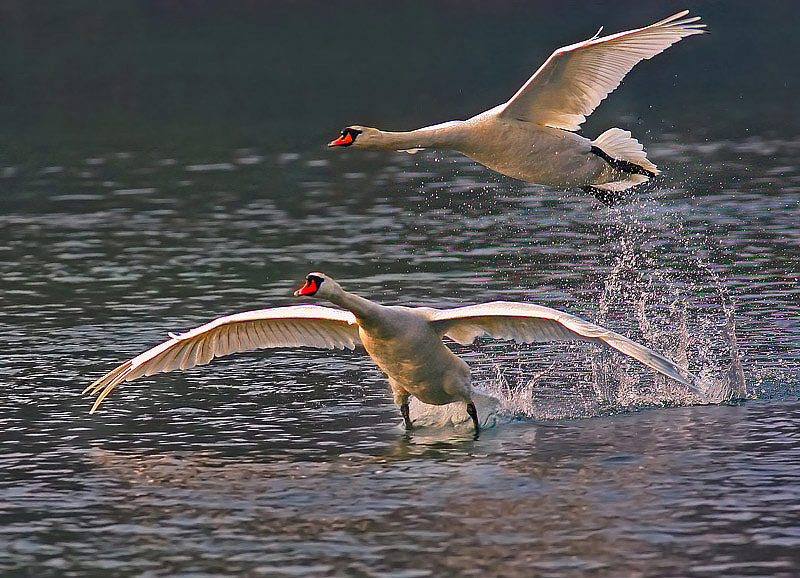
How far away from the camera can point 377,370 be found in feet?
75.1

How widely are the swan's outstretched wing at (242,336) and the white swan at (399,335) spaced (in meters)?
0.01

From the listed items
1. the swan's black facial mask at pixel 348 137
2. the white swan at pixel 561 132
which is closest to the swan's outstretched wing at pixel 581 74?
the white swan at pixel 561 132

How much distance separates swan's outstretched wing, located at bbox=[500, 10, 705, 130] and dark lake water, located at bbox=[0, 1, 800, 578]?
3.36 metres

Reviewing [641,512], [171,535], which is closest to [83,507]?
[171,535]

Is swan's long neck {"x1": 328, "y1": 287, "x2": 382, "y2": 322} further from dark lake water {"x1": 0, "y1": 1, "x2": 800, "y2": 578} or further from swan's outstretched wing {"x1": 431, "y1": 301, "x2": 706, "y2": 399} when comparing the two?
dark lake water {"x1": 0, "y1": 1, "x2": 800, "y2": 578}

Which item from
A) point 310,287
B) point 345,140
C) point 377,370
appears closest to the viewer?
point 310,287

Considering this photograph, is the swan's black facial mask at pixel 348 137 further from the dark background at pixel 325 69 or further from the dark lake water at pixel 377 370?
the dark background at pixel 325 69

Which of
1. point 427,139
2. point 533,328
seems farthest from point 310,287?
point 533,328

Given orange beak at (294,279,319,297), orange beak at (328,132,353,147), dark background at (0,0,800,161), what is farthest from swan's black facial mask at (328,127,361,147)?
dark background at (0,0,800,161)

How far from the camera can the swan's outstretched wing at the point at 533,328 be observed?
56.8 feet

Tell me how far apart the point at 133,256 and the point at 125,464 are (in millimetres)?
14237

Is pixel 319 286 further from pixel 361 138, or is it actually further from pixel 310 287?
pixel 361 138

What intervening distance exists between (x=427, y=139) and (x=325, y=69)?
60.3 metres

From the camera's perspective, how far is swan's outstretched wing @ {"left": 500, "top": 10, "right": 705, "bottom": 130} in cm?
1905
